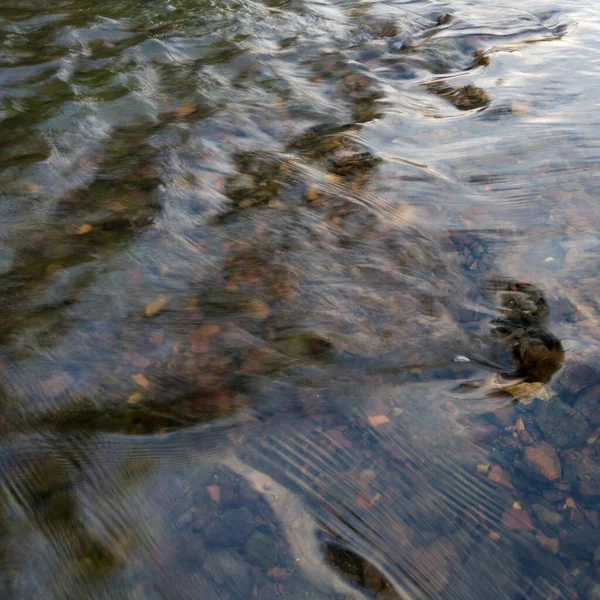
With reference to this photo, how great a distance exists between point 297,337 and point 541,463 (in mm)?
1319

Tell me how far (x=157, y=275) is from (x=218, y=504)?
1.50 m

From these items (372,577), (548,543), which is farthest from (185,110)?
(548,543)

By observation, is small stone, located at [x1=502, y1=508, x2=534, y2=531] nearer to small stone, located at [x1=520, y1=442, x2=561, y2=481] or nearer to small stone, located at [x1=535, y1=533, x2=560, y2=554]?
small stone, located at [x1=535, y1=533, x2=560, y2=554]

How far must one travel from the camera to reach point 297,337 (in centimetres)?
310

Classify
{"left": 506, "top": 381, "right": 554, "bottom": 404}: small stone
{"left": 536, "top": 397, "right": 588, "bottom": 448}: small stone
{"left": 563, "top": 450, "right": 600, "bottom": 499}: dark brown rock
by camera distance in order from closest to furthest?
{"left": 563, "top": 450, "right": 600, "bottom": 499}: dark brown rock
{"left": 536, "top": 397, "right": 588, "bottom": 448}: small stone
{"left": 506, "top": 381, "right": 554, "bottom": 404}: small stone

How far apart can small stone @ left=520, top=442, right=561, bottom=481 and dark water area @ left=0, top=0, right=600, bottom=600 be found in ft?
0.04

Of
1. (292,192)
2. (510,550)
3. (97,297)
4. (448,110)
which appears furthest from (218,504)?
(448,110)

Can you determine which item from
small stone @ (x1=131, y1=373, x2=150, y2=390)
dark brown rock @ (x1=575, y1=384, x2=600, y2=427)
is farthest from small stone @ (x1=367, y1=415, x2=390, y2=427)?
small stone @ (x1=131, y1=373, x2=150, y2=390)

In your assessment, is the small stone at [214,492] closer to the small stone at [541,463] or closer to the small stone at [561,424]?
the small stone at [541,463]

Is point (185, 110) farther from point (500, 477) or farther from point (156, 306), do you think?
point (500, 477)

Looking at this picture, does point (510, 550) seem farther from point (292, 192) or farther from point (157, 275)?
point (292, 192)

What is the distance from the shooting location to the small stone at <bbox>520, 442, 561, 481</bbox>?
248 cm

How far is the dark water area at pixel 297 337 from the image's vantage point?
2277mm

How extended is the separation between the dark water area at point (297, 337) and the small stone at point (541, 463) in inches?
0.4
